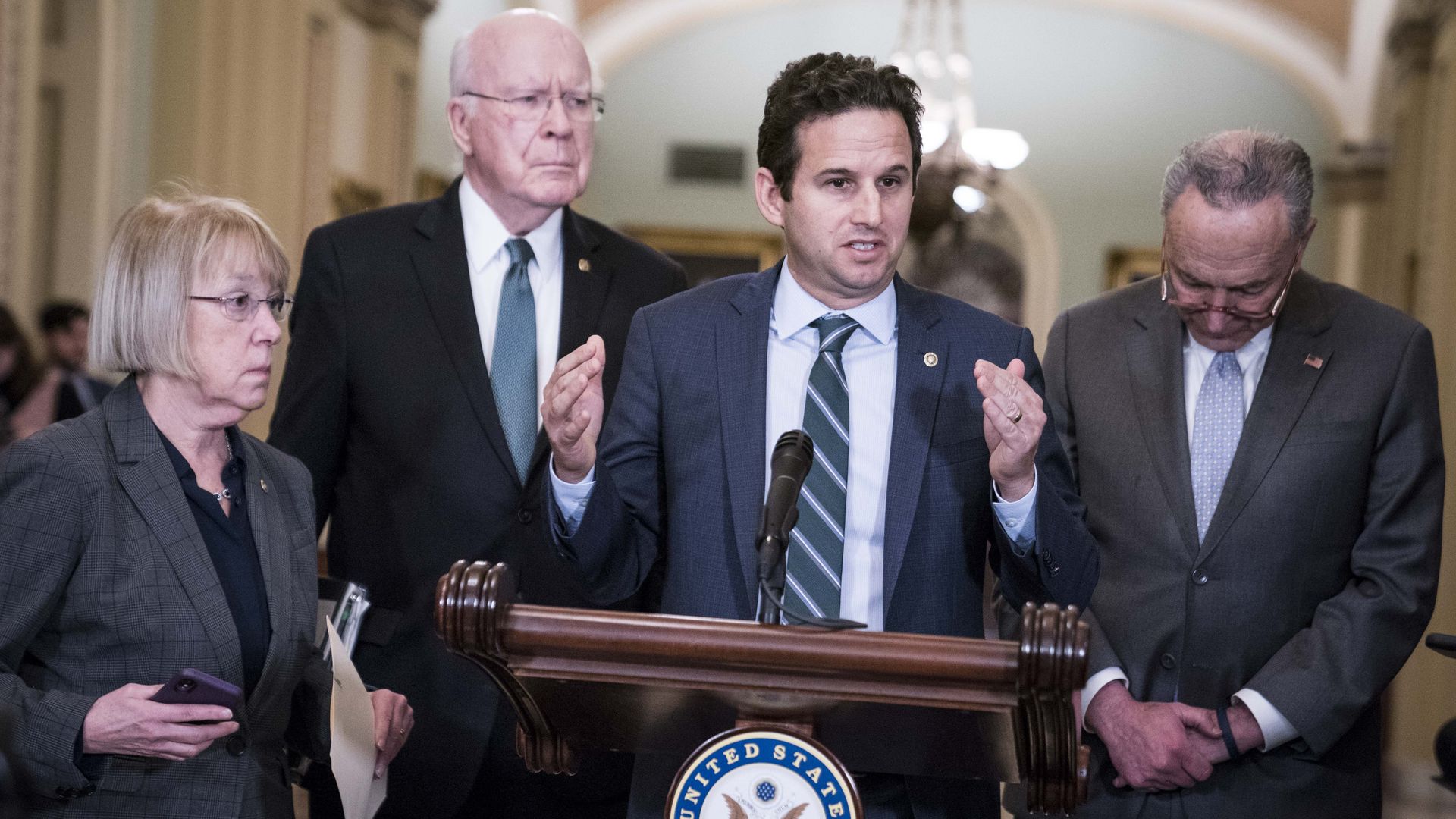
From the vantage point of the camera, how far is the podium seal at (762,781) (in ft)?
5.48

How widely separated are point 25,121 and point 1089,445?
4172mm

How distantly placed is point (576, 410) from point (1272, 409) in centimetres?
125

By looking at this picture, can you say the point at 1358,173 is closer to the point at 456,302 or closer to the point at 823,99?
the point at 456,302

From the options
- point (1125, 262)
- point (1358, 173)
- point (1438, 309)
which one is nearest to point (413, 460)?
point (1438, 309)

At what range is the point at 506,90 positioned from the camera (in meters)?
2.90

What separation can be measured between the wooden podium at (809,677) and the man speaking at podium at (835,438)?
27 cm

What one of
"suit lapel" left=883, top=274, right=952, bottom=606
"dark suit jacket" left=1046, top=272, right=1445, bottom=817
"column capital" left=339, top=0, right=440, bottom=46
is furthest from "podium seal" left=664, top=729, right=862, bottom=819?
"column capital" left=339, top=0, right=440, bottom=46

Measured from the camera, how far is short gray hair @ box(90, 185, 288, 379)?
2.16 m

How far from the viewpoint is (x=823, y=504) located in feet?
6.69

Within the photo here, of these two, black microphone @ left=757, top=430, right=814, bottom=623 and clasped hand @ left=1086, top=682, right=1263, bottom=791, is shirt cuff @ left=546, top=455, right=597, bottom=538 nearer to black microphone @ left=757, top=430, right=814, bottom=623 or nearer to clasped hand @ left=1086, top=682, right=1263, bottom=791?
black microphone @ left=757, top=430, right=814, bottom=623

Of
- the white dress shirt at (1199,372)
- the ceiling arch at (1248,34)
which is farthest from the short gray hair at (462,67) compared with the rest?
the ceiling arch at (1248,34)

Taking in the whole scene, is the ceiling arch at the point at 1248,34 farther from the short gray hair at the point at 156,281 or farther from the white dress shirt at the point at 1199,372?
the short gray hair at the point at 156,281

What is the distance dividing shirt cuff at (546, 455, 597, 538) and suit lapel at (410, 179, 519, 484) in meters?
0.72

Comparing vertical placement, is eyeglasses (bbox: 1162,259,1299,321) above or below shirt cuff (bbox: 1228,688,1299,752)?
above
